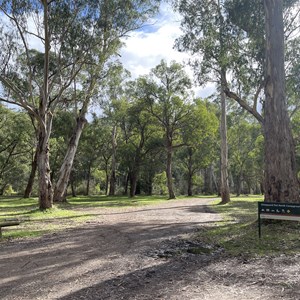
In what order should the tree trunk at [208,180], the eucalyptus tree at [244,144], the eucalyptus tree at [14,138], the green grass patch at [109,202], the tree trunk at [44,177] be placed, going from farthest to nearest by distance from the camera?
the tree trunk at [208,180]
the eucalyptus tree at [244,144]
the eucalyptus tree at [14,138]
the green grass patch at [109,202]
the tree trunk at [44,177]

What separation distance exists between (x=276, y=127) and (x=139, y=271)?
6.35 m

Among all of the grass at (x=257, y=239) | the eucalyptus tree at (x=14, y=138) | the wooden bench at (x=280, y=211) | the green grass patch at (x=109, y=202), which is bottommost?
the grass at (x=257, y=239)

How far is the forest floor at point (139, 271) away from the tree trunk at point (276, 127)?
3.09 meters

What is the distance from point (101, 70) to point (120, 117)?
18561 mm

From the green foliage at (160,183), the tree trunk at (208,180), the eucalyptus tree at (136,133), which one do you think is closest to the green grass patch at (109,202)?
the eucalyptus tree at (136,133)

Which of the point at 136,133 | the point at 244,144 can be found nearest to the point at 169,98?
the point at 136,133

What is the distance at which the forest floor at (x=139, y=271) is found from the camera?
4418 millimetres

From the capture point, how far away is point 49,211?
50.8ft

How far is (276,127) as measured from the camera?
967 centimetres

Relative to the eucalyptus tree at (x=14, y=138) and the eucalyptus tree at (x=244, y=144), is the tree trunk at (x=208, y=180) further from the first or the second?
the eucalyptus tree at (x=14, y=138)

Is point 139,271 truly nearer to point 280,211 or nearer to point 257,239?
point 257,239

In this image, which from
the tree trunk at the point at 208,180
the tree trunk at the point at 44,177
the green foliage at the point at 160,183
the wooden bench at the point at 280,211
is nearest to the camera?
the wooden bench at the point at 280,211

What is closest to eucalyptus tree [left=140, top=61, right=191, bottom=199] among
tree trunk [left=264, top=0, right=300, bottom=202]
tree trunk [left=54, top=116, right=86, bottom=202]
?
tree trunk [left=54, top=116, right=86, bottom=202]

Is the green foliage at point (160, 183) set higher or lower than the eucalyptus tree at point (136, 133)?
lower
